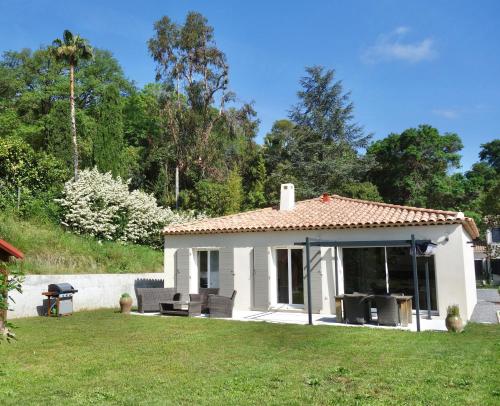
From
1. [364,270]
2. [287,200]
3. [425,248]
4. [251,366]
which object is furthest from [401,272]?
[251,366]

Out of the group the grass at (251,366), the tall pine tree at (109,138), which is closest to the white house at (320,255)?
the grass at (251,366)

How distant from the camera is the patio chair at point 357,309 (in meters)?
11.6

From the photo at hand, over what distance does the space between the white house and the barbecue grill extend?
369cm

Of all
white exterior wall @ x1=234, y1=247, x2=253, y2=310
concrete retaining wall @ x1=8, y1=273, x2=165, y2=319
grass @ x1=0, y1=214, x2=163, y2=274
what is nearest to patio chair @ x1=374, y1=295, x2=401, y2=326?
white exterior wall @ x1=234, y1=247, x2=253, y2=310

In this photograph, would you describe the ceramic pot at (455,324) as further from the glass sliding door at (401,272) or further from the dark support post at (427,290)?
the glass sliding door at (401,272)

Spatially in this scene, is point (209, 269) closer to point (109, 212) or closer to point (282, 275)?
point (282, 275)

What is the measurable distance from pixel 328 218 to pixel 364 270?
2.10m

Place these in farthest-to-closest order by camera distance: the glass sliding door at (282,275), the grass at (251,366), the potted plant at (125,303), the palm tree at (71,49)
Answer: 1. the palm tree at (71,49)
2. the glass sliding door at (282,275)
3. the potted plant at (125,303)
4. the grass at (251,366)

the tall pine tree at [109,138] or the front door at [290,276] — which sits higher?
the tall pine tree at [109,138]

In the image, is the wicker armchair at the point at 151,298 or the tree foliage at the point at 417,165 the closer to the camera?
the wicker armchair at the point at 151,298

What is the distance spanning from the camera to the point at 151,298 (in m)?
14.6

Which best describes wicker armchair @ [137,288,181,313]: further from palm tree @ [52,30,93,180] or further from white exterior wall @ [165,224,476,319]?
palm tree @ [52,30,93,180]

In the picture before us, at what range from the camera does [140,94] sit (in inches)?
1671

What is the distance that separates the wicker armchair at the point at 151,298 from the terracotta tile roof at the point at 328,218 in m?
2.48
